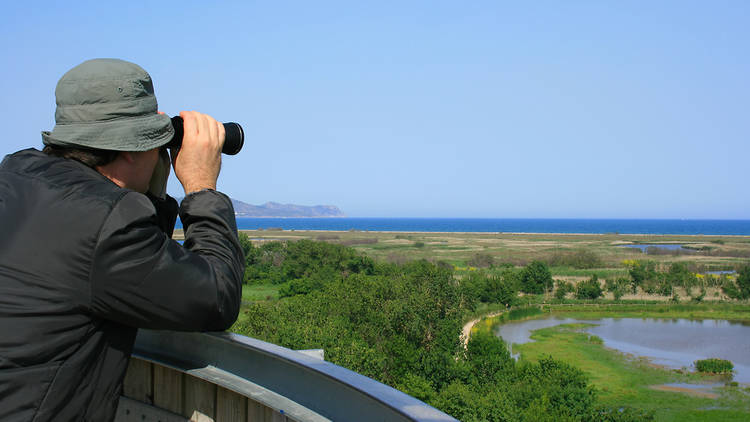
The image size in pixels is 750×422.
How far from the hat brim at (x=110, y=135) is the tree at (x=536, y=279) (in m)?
54.1

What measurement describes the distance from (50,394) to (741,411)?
28.0 meters

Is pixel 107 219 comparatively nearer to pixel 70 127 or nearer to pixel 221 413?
pixel 70 127

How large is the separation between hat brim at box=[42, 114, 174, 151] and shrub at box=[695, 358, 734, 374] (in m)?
33.7

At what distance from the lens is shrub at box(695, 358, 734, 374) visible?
2955 cm

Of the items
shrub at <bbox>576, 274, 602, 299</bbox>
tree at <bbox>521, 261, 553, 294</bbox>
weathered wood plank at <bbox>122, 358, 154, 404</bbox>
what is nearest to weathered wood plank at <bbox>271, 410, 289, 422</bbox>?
weathered wood plank at <bbox>122, 358, 154, 404</bbox>

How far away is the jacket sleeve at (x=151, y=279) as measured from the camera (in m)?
1.04

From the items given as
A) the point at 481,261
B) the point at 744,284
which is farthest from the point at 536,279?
the point at 744,284

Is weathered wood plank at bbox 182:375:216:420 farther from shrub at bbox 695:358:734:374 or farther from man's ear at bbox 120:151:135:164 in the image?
shrub at bbox 695:358:734:374

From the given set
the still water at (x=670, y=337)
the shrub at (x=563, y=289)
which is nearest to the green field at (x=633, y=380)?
the still water at (x=670, y=337)

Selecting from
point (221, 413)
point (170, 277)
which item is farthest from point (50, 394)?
point (221, 413)

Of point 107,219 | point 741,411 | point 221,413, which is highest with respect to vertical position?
point 107,219

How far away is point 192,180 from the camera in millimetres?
1347

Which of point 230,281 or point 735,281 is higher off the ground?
point 230,281

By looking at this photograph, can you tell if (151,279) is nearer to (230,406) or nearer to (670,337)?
(230,406)
